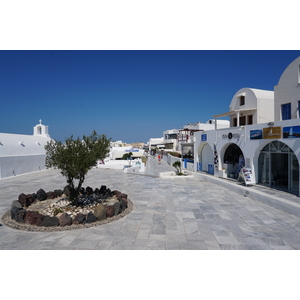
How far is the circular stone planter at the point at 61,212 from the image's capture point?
7.08 m

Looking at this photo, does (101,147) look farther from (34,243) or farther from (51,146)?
(34,243)

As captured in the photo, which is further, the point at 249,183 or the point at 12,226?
the point at 249,183

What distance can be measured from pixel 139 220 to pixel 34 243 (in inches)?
128

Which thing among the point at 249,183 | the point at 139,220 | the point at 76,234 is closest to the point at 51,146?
the point at 76,234

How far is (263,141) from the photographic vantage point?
12.4 metres

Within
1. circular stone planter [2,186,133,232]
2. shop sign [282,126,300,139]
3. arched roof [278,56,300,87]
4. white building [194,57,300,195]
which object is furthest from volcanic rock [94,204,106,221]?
arched roof [278,56,300,87]

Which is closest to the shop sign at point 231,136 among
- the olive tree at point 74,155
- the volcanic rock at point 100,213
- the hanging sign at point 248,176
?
the hanging sign at point 248,176

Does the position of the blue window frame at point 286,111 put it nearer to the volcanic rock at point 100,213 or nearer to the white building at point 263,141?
the white building at point 263,141

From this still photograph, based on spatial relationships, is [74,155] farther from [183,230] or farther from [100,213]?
[183,230]

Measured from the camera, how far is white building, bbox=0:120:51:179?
18.7 metres

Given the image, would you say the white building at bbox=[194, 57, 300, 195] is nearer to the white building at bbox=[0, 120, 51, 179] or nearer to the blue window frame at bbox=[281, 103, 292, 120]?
the blue window frame at bbox=[281, 103, 292, 120]

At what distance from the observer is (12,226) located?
713cm

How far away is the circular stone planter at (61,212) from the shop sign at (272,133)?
7887 millimetres

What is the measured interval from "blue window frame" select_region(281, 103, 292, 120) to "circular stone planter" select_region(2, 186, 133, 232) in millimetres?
11342
